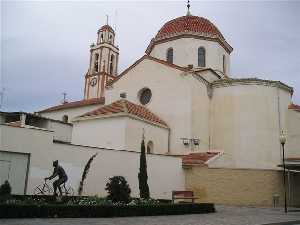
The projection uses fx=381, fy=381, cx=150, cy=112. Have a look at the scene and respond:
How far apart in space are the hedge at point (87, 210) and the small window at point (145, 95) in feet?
50.1

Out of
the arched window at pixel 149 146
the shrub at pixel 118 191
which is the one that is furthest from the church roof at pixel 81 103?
the shrub at pixel 118 191

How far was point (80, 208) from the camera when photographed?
1302 cm

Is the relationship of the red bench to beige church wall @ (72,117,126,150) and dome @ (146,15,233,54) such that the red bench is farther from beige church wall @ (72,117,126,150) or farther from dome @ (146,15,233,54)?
dome @ (146,15,233,54)

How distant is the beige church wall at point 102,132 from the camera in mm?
25142

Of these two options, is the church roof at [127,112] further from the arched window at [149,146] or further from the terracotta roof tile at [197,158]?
the terracotta roof tile at [197,158]

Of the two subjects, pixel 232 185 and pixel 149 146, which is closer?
pixel 232 185

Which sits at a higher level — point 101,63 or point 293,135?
point 101,63

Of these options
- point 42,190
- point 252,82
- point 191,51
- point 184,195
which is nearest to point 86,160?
point 42,190

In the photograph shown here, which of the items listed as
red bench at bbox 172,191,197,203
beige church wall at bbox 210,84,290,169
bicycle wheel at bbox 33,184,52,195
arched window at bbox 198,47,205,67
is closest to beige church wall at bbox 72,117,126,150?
red bench at bbox 172,191,197,203

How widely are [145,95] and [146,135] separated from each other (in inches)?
236

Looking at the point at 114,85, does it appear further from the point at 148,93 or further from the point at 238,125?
the point at 238,125

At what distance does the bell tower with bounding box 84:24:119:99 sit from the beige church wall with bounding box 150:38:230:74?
2367cm

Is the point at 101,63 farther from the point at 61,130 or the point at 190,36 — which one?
the point at 190,36

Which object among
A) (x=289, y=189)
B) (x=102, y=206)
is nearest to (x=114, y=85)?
(x=289, y=189)
